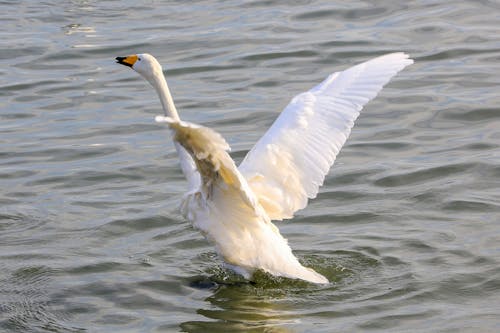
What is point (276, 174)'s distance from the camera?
28.7 feet

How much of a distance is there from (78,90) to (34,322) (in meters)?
6.78

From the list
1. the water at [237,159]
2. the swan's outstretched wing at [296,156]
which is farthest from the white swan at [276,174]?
the water at [237,159]

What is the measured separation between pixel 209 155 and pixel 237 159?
13.9 ft

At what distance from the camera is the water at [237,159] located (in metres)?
8.23

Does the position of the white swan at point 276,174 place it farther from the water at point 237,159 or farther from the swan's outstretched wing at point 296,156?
the water at point 237,159

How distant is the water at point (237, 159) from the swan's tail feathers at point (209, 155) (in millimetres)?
911

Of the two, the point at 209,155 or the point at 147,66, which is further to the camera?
the point at 147,66

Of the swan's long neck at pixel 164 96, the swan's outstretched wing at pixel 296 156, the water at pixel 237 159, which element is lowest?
the water at pixel 237 159

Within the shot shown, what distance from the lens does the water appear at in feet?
27.0

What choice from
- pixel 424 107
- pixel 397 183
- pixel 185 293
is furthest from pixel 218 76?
pixel 185 293

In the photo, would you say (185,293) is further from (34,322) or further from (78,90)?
(78,90)

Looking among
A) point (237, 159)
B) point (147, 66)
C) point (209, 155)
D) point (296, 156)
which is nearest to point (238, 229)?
point (296, 156)

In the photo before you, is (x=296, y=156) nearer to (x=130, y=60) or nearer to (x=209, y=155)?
(x=209, y=155)

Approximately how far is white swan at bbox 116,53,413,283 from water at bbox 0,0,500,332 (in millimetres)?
282
